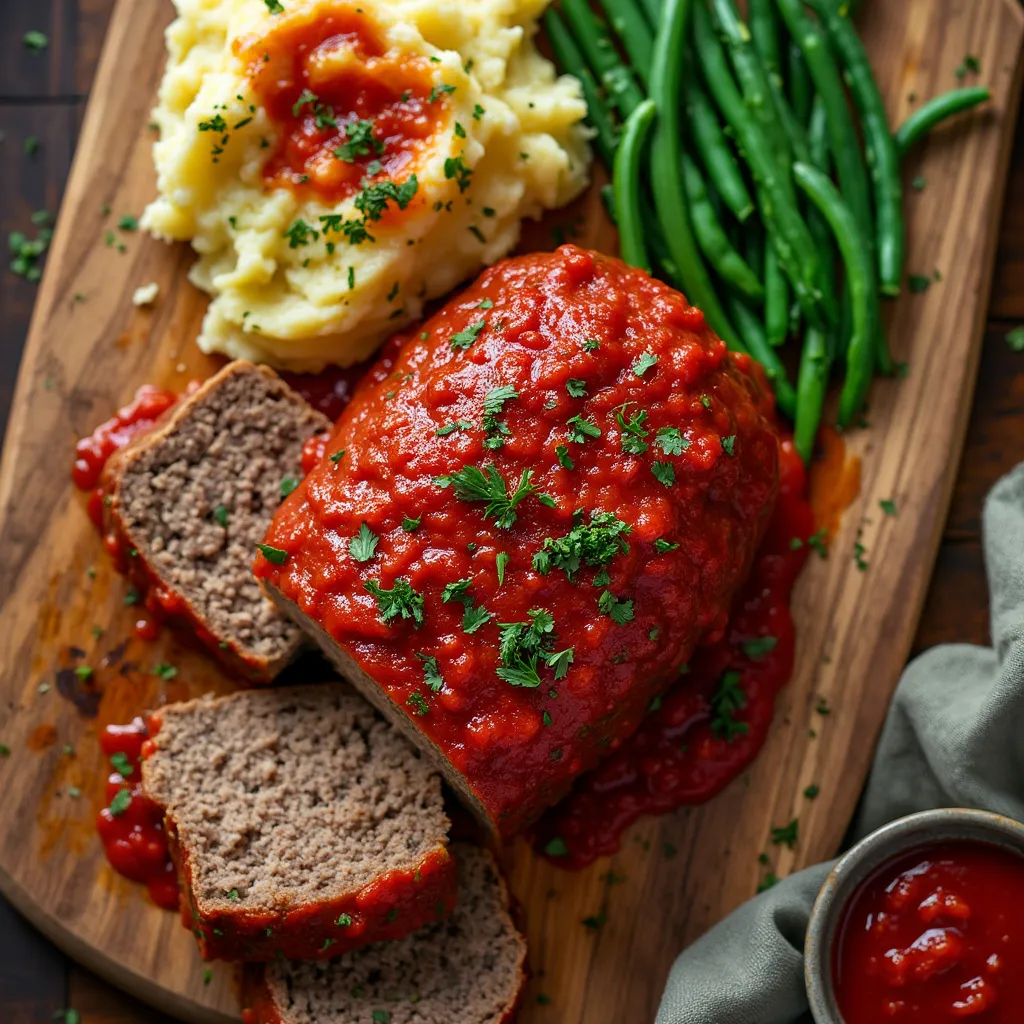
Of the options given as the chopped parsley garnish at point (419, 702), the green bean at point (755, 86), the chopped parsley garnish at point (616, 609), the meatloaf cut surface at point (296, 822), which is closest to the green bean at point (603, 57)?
the green bean at point (755, 86)

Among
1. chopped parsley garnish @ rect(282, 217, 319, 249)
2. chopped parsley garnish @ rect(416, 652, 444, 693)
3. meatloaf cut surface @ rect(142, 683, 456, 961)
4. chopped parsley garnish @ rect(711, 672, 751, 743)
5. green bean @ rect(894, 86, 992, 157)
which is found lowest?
meatloaf cut surface @ rect(142, 683, 456, 961)

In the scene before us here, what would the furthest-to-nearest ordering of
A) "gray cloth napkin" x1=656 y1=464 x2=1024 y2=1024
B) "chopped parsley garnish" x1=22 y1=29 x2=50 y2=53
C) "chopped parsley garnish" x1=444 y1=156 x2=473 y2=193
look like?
"chopped parsley garnish" x1=22 y1=29 x2=50 y2=53 → "chopped parsley garnish" x1=444 y1=156 x2=473 y2=193 → "gray cloth napkin" x1=656 y1=464 x2=1024 y2=1024

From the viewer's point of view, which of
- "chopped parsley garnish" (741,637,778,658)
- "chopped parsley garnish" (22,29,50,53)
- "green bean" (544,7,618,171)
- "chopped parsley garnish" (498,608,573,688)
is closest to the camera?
"chopped parsley garnish" (498,608,573,688)

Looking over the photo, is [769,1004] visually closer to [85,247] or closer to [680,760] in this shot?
[680,760]

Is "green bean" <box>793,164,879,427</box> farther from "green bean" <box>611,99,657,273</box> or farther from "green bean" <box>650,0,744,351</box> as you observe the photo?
"green bean" <box>611,99,657,273</box>

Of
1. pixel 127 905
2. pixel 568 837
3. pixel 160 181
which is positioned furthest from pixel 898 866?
pixel 160 181

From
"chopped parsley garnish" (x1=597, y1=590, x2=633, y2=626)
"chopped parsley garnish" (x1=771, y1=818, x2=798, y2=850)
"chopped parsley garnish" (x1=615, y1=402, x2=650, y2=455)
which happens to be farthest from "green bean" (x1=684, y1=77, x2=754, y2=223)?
"chopped parsley garnish" (x1=771, y1=818, x2=798, y2=850)

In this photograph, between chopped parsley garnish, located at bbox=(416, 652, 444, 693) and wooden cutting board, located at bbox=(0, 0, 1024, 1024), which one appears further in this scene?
wooden cutting board, located at bbox=(0, 0, 1024, 1024)

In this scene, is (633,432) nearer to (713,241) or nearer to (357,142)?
(713,241)

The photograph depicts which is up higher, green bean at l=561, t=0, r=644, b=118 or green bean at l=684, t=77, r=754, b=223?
green bean at l=561, t=0, r=644, b=118
